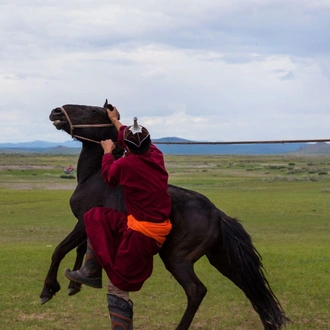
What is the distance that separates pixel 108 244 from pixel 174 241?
2.19 ft

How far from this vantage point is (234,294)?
934 cm

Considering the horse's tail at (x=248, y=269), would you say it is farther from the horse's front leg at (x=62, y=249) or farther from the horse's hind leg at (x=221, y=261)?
the horse's front leg at (x=62, y=249)

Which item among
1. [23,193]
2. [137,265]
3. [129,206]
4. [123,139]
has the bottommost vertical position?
[23,193]

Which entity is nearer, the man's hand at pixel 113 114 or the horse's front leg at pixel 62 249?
the horse's front leg at pixel 62 249

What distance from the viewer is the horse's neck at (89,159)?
6.54 m

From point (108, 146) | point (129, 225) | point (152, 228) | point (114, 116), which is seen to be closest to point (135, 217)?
point (129, 225)

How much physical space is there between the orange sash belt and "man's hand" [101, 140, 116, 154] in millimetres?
703

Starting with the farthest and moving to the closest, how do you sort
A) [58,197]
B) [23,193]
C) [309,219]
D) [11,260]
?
[23,193] < [58,197] < [309,219] < [11,260]

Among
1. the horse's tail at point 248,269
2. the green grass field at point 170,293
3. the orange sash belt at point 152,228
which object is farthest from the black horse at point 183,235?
the green grass field at point 170,293

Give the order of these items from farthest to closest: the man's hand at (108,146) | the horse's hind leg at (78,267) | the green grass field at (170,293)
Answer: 1. the green grass field at (170,293)
2. the horse's hind leg at (78,267)
3. the man's hand at (108,146)

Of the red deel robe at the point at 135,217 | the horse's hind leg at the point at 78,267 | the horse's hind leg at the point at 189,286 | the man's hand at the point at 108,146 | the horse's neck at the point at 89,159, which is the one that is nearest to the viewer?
the red deel robe at the point at 135,217

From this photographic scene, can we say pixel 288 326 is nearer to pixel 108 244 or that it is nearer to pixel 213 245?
pixel 213 245

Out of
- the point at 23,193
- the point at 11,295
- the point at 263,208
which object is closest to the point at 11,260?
the point at 11,295

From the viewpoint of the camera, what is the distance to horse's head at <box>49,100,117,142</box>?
6320 mm
